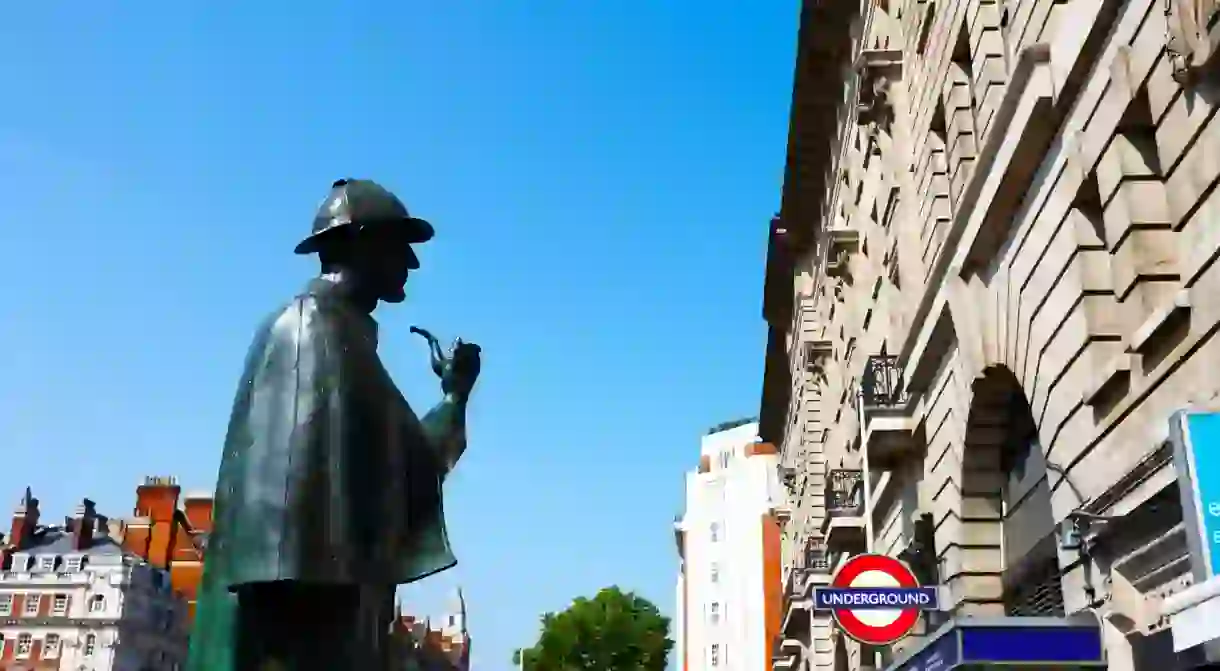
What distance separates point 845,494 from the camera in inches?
1056

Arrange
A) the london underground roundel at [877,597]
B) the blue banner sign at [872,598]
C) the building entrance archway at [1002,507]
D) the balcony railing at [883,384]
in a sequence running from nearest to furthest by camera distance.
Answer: the building entrance archway at [1002,507] < the blue banner sign at [872,598] < the london underground roundel at [877,597] < the balcony railing at [883,384]

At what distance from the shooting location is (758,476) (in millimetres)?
86438

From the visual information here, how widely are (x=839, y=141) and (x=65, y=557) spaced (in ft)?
191

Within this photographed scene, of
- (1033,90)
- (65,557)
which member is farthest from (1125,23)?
(65,557)

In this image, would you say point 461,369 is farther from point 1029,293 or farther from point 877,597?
point 877,597

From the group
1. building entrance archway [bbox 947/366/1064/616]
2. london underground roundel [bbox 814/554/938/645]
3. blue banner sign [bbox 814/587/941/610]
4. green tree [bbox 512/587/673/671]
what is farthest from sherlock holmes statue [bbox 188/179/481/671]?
green tree [bbox 512/587/673/671]

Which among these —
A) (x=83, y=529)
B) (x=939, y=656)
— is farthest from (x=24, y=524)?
(x=939, y=656)

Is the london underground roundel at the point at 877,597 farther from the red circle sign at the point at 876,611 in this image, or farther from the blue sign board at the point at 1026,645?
the blue sign board at the point at 1026,645

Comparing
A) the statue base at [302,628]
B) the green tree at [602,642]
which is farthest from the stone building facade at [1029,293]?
the green tree at [602,642]

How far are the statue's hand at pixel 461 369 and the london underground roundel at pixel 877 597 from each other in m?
11.6

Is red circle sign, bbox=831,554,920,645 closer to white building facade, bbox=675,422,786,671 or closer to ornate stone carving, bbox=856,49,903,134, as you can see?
ornate stone carving, bbox=856,49,903,134

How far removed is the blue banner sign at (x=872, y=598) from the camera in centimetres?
1548

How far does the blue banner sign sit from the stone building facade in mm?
893

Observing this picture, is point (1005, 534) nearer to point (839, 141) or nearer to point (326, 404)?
point (326, 404)
